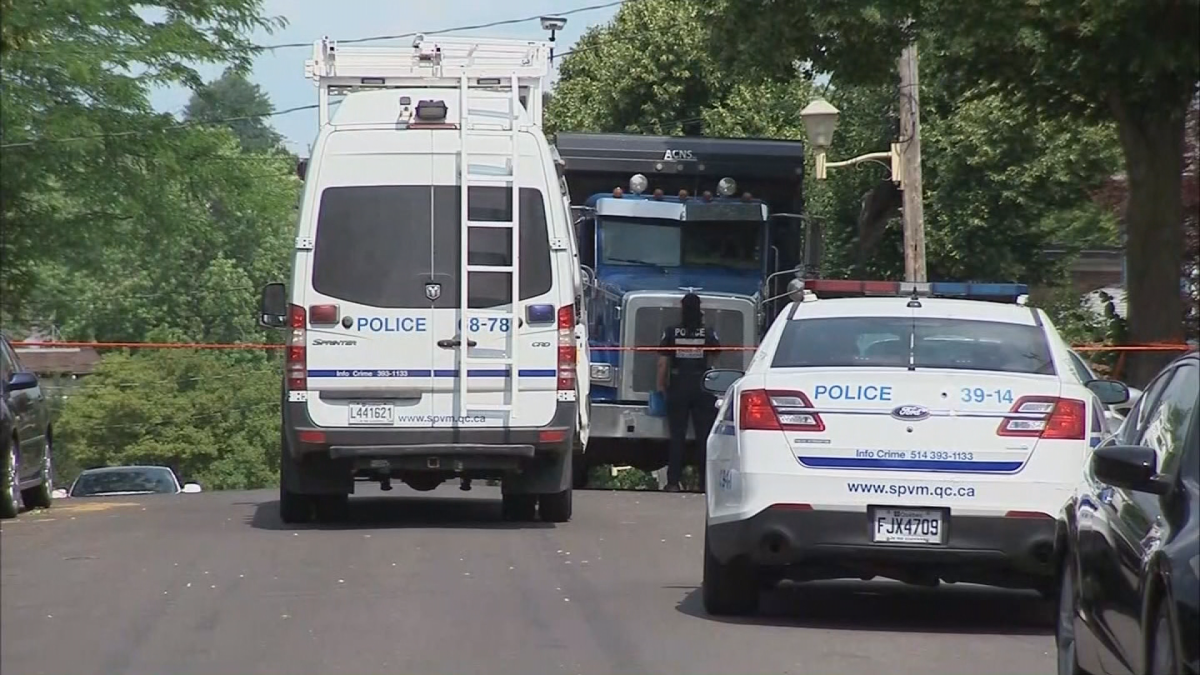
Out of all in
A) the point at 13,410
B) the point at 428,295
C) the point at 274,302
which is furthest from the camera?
the point at 274,302

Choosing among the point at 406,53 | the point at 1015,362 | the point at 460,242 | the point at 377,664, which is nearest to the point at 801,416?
the point at 1015,362

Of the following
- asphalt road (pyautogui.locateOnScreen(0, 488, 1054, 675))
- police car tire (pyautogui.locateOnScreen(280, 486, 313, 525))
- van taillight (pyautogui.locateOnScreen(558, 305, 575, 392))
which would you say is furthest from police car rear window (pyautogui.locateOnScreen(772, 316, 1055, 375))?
police car tire (pyautogui.locateOnScreen(280, 486, 313, 525))

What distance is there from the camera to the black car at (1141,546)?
612cm

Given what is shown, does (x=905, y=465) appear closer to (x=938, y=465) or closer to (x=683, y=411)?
(x=938, y=465)

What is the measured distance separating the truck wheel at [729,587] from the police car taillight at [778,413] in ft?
2.51

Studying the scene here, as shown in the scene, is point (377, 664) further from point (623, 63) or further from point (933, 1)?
point (623, 63)

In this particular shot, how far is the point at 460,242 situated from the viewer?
14484mm

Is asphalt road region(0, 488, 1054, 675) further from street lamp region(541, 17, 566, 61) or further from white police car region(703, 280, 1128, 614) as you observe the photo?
street lamp region(541, 17, 566, 61)

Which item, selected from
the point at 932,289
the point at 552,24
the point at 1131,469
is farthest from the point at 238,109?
the point at 1131,469

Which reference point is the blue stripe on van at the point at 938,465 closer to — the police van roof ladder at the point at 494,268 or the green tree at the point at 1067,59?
the police van roof ladder at the point at 494,268

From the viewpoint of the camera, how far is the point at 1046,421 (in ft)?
32.0

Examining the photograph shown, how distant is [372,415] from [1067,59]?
11.0 metres

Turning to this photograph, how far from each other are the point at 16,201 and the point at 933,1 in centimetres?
1938

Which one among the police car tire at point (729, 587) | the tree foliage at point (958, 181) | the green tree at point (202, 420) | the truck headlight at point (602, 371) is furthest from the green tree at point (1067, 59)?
the green tree at point (202, 420)
